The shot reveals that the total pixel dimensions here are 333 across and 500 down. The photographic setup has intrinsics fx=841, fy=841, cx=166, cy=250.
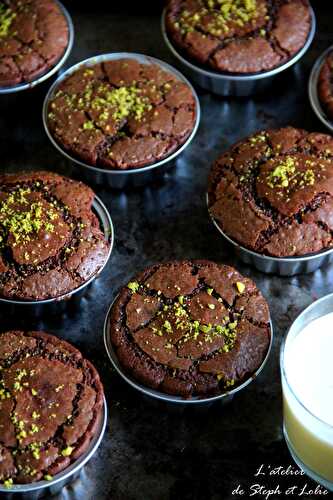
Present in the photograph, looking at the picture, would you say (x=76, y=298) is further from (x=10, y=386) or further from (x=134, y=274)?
(x=10, y=386)

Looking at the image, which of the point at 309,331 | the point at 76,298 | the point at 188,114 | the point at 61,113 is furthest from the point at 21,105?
the point at 309,331

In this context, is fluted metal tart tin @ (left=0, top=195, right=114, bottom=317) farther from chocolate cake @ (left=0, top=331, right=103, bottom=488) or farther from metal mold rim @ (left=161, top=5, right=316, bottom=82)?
metal mold rim @ (left=161, top=5, right=316, bottom=82)

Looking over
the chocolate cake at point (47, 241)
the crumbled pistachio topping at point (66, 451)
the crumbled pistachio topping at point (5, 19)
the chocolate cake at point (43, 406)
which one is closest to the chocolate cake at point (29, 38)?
the crumbled pistachio topping at point (5, 19)

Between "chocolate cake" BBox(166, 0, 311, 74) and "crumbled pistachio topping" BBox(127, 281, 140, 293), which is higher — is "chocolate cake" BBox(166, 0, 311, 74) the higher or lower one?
the higher one

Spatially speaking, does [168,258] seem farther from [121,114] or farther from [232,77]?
[232,77]

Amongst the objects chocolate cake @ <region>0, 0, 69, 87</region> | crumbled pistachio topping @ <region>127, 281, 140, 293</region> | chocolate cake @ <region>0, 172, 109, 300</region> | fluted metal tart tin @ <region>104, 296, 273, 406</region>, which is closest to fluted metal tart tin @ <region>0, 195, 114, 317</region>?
chocolate cake @ <region>0, 172, 109, 300</region>

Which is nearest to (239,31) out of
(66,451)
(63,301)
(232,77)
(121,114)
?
(232,77)

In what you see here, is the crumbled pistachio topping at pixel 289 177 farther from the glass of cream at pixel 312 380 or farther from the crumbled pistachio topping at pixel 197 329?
the glass of cream at pixel 312 380
